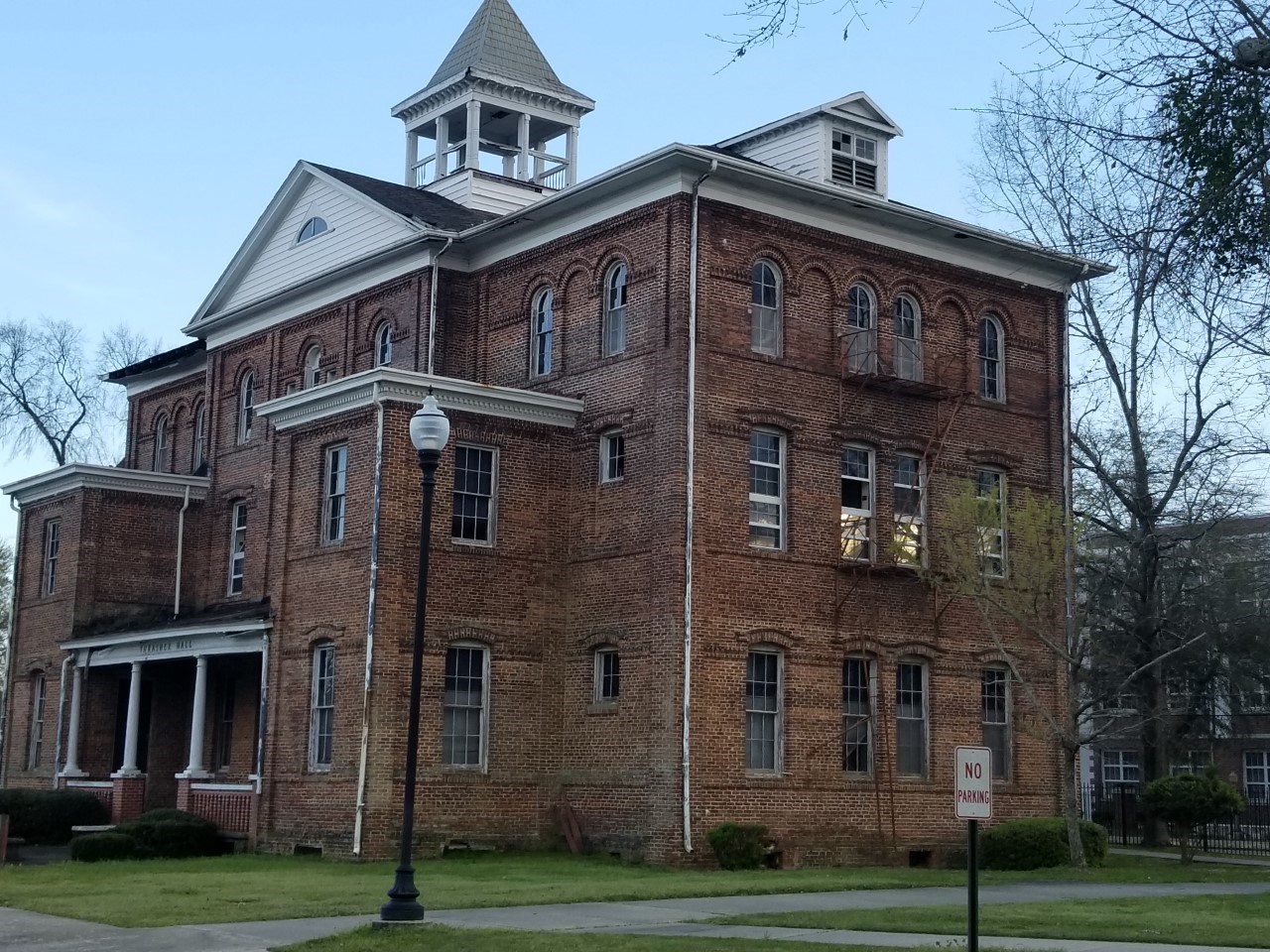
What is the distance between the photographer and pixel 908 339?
32375 millimetres

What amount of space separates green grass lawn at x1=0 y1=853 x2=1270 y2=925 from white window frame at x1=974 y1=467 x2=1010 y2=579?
5.76m

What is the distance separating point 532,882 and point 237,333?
2028 cm

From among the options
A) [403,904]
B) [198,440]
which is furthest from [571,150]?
[403,904]

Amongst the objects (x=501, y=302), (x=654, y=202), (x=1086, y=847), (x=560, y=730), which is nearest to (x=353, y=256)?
(x=501, y=302)

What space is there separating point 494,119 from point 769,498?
1610 cm

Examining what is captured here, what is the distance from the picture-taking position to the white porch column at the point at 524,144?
40875 mm

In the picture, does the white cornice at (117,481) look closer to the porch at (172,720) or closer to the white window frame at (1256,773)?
the porch at (172,720)

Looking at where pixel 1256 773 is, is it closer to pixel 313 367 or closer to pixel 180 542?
pixel 313 367

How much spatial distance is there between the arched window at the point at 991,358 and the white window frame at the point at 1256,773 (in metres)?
34.4

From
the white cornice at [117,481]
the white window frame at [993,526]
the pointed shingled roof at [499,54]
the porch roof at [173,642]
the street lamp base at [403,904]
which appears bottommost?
the street lamp base at [403,904]

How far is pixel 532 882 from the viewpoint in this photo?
23766 millimetres

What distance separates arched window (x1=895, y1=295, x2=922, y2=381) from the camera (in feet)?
106

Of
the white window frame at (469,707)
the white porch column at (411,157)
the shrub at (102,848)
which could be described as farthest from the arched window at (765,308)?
the shrub at (102,848)

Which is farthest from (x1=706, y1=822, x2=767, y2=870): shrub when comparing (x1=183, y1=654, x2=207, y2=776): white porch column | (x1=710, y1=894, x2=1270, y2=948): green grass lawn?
(x1=183, y1=654, x2=207, y2=776): white porch column
